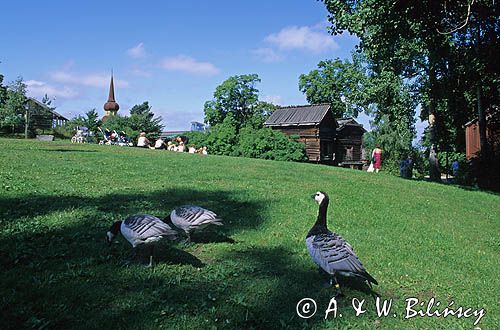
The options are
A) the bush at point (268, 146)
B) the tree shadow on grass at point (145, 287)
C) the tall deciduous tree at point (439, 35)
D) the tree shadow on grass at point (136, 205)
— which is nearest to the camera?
the tree shadow on grass at point (145, 287)

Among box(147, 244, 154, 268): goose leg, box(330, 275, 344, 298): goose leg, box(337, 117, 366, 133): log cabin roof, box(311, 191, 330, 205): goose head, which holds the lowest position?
box(330, 275, 344, 298): goose leg

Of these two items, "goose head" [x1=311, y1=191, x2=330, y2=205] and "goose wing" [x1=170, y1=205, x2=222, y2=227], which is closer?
"goose head" [x1=311, y1=191, x2=330, y2=205]

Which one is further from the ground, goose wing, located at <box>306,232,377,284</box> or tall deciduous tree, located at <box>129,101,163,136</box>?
tall deciduous tree, located at <box>129,101,163,136</box>

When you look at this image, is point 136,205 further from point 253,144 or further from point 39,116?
point 39,116

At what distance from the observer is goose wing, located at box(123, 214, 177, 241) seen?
550cm

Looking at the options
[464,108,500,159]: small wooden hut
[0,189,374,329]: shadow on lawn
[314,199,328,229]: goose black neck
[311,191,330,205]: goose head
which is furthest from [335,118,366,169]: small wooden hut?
[314,199,328,229]: goose black neck

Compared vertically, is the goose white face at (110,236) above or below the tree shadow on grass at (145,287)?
above

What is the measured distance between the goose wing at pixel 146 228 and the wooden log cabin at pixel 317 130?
42.0m

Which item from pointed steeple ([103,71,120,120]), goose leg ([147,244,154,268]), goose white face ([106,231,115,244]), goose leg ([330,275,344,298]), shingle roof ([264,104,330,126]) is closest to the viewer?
goose leg ([330,275,344,298])

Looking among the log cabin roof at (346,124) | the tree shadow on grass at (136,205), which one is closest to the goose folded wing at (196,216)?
the tree shadow on grass at (136,205)

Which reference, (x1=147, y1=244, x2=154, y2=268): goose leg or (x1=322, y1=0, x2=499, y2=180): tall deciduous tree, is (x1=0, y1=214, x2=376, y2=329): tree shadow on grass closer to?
(x1=147, y1=244, x2=154, y2=268): goose leg

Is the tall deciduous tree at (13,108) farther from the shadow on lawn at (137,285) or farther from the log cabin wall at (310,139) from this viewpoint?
the shadow on lawn at (137,285)

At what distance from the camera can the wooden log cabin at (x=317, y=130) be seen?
1879 inches

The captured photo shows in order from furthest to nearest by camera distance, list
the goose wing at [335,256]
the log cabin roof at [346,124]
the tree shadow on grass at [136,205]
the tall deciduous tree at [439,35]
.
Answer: the log cabin roof at [346,124] → the tall deciduous tree at [439,35] → the tree shadow on grass at [136,205] → the goose wing at [335,256]
